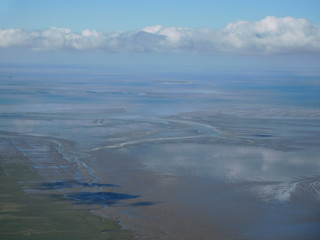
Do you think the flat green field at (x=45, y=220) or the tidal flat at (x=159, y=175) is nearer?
the flat green field at (x=45, y=220)

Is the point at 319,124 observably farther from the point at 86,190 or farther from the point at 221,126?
the point at 86,190

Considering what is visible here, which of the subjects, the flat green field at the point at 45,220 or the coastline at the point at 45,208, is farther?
the coastline at the point at 45,208

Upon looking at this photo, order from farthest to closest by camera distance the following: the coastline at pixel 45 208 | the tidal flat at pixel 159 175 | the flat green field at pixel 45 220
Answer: the tidal flat at pixel 159 175
the coastline at pixel 45 208
the flat green field at pixel 45 220

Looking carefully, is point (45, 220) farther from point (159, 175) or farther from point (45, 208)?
point (159, 175)

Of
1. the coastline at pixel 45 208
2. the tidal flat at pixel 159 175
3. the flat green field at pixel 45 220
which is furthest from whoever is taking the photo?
the tidal flat at pixel 159 175

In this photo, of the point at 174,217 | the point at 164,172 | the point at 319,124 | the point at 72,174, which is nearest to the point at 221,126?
the point at 319,124
